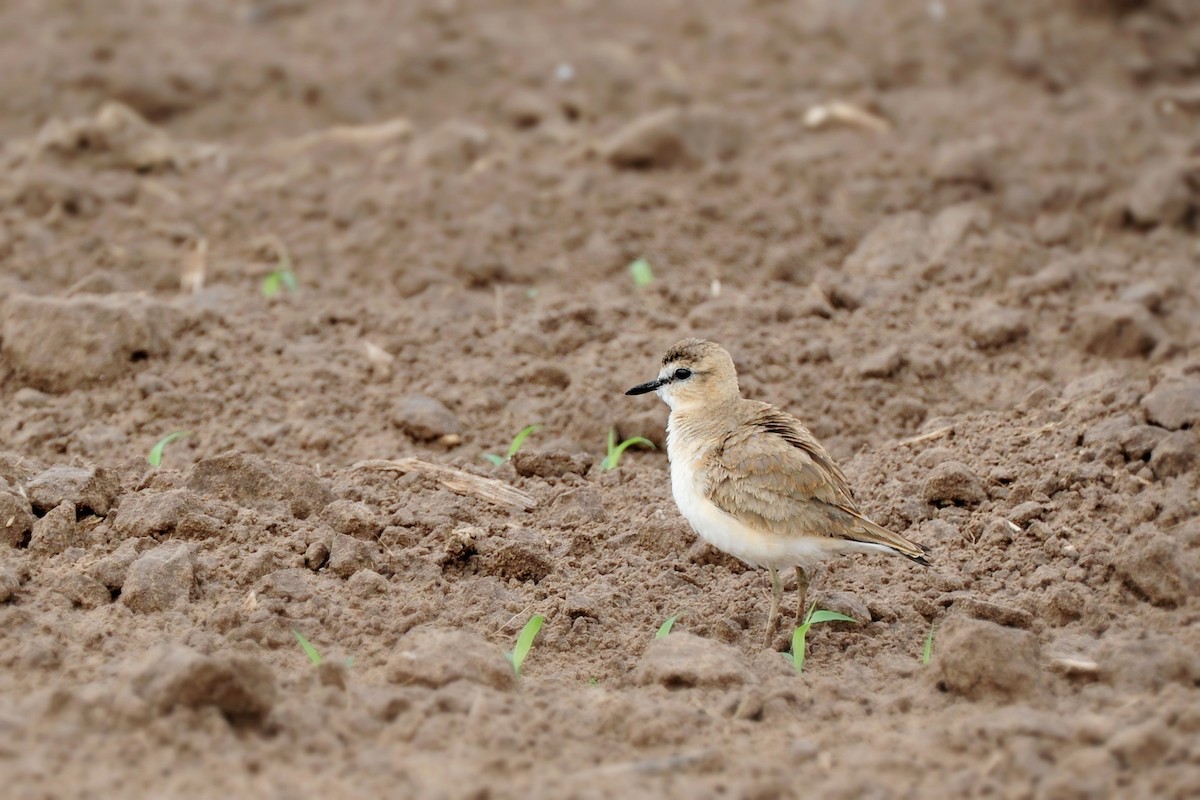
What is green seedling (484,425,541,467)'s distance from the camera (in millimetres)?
6344

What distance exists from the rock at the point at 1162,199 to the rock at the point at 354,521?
17.9 ft

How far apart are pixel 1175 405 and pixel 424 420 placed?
10.9 feet

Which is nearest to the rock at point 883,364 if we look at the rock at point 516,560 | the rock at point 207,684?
the rock at point 516,560

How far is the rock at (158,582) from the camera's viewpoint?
192 inches

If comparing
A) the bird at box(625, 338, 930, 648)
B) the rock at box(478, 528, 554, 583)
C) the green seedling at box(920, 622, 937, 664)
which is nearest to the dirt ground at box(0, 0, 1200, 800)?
the rock at box(478, 528, 554, 583)

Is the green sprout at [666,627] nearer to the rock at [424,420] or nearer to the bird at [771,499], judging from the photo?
the bird at [771,499]

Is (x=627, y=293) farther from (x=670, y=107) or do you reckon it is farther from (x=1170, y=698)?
(x=1170, y=698)

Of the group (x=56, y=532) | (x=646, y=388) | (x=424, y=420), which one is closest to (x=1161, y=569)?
(x=646, y=388)

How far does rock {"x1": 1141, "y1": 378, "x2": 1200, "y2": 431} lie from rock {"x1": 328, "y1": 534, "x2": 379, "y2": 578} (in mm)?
3331

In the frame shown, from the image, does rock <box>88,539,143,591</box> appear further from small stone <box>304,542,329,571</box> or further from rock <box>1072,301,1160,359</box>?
rock <box>1072,301,1160,359</box>

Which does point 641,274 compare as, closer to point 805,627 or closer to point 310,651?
point 805,627

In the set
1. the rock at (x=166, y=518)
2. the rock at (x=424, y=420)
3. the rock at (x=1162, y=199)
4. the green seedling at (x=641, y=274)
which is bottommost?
the rock at (x=1162, y=199)

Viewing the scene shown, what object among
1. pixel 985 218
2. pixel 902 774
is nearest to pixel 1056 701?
pixel 902 774

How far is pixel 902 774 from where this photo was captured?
3.99 metres
